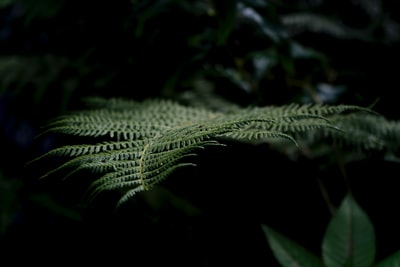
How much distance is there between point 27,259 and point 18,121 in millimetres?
543

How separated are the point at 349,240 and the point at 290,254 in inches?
4.0

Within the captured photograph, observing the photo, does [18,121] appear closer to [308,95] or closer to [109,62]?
[109,62]

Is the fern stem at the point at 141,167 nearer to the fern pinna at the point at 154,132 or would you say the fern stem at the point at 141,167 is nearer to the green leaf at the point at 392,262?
the fern pinna at the point at 154,132

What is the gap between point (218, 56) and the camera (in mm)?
1103

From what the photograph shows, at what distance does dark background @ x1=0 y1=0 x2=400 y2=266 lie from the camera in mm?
867

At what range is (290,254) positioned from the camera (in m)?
0.61

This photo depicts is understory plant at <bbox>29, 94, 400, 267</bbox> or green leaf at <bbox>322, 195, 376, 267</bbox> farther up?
understory plant at <bbox>29, 94, 400, 267</bbox>

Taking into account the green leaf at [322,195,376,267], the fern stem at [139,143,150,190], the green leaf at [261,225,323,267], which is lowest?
the green leaf at [261,225,323,267]

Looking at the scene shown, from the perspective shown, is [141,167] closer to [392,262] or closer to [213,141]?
[213,141]

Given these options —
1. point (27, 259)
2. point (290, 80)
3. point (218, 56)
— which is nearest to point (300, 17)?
point (290, 80)

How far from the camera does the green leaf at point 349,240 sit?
57 centimetres

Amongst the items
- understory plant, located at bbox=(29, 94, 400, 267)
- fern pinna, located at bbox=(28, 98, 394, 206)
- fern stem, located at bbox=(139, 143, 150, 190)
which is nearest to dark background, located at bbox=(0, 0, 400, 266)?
understory plant, located at bbox=(29, 94, 400, 267)

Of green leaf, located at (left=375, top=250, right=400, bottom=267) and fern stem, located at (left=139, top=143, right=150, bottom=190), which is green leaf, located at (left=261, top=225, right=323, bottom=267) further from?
fern stem, located at (left=139, top=143, right=150, bottom=190)

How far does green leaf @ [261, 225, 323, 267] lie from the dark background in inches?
9.2
